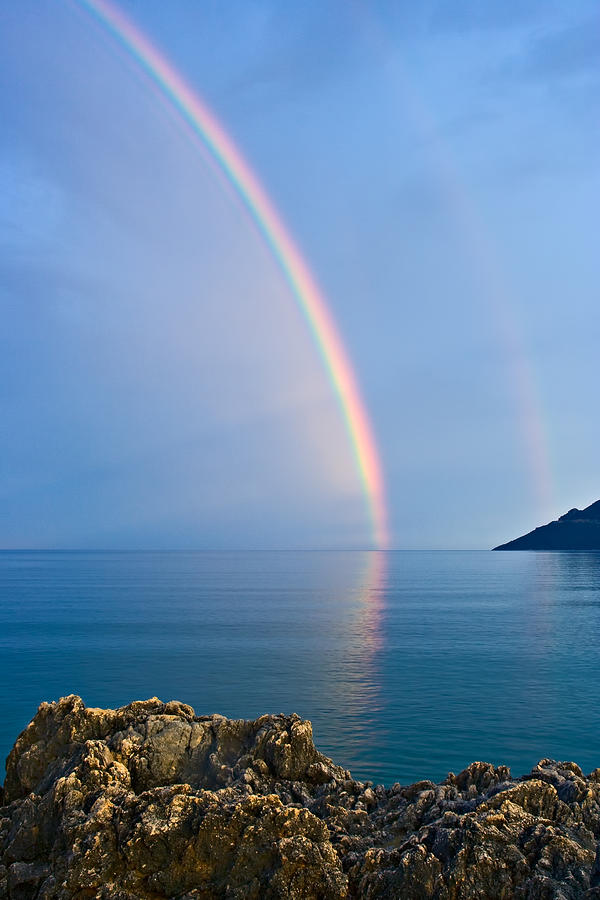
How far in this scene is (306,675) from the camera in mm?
44000

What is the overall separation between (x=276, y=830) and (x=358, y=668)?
3571cm

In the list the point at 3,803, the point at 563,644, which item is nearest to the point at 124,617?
the point at 563,644

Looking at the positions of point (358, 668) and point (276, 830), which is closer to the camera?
point (276, 830)

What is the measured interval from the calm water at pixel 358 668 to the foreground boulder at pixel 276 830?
33.6 feet

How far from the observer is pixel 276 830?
40.2 feet

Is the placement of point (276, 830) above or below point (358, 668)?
above

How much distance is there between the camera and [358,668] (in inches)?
1843

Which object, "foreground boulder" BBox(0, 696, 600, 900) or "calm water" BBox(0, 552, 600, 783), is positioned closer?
"foreground boulder" BBox(0, 696, 600, 900)

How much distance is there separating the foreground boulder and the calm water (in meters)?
10.2

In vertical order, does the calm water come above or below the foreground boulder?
below

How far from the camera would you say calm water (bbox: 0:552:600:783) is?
97.6 feet

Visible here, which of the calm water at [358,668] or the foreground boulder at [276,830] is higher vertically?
the foreground boulder at [276,830]

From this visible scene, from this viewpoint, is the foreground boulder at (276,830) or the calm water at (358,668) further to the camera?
the calm water at (358,668)

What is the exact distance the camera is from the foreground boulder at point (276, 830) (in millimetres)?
11531
